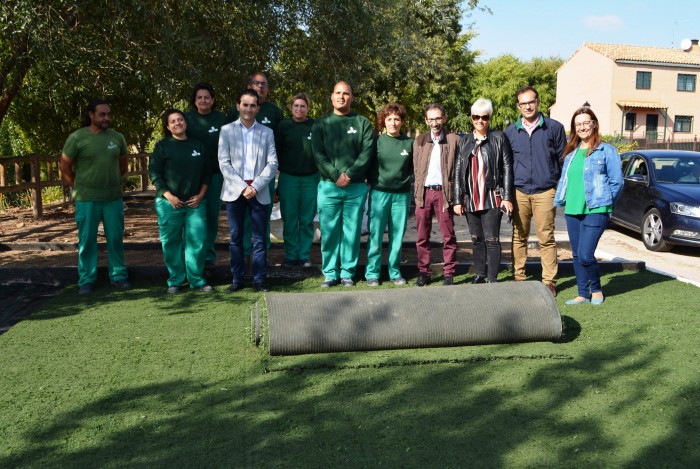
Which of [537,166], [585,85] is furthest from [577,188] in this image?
[585,85]

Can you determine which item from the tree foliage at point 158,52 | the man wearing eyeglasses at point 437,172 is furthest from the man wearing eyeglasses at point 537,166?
the tree foliage at point 158,52

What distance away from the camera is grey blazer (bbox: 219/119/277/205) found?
705cm

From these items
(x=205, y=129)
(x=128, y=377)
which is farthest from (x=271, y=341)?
(x=205, y=129)

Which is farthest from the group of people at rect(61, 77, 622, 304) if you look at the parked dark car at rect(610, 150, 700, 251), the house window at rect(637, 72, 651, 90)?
the house window at rect(637, 72, 651, 90)

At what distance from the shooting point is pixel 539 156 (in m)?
6.85

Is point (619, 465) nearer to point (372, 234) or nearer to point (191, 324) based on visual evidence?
point (191, 324)

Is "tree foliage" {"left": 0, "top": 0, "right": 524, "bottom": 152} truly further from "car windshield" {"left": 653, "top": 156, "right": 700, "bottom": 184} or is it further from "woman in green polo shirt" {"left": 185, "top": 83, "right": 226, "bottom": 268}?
"car windshield" {"left": 653, "top": 156, "right": 700, "bottom": 184}

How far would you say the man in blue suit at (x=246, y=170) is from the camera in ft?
23.1

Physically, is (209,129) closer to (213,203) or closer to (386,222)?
(213,203)

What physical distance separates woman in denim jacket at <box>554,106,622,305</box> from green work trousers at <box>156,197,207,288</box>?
3.51 metres

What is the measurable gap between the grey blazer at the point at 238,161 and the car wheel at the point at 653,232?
22.5 feet

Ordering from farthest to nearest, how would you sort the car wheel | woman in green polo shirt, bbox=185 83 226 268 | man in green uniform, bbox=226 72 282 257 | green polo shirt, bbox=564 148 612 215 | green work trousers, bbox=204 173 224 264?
the car wheel, man in green uniform, bbox=226 72 282 257, green work trousers, bbox=204 173 224 264, woman in green polo shirt, bbox=185 83 226 268, green polo shirt, bbox=564 148 612 215

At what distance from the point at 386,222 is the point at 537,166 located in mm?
1703

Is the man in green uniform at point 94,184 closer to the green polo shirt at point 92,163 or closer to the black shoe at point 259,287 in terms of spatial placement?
the green polo shirt at point 92,163
